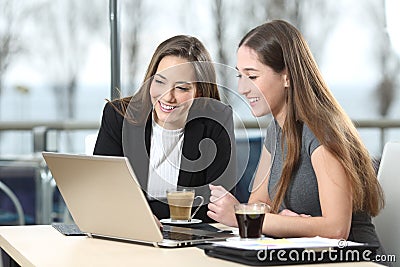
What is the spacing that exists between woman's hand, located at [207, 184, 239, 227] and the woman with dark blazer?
0.18ft

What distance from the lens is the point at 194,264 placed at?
167 cm

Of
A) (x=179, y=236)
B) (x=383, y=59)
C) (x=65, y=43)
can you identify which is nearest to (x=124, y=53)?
(x=65, y=43)

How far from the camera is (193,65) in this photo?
2236 mm

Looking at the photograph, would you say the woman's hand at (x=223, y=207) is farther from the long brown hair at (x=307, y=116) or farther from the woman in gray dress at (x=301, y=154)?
the long brown hair at (x=307, y=116)

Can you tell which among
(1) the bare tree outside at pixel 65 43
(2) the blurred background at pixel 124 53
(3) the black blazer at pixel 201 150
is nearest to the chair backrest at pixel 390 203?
(3) the black blazer at pixel 201 150

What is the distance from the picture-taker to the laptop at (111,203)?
1857 millimetres

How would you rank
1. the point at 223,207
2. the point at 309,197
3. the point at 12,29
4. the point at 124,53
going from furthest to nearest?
the point at 124,53 < the point at 12,29 < the point at 309,197 < the point at 223,207

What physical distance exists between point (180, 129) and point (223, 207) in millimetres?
361

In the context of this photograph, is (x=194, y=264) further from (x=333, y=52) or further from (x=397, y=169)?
(x=333, y=52)

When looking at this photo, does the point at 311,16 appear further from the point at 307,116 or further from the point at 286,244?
the point at 286,244

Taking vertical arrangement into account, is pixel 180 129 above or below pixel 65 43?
below

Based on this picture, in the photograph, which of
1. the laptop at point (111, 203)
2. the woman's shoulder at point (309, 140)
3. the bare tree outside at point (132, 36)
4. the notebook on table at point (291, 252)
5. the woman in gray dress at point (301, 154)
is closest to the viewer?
Answer: the notebook on table at point (291, 252)

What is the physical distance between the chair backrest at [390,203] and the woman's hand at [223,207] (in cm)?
49

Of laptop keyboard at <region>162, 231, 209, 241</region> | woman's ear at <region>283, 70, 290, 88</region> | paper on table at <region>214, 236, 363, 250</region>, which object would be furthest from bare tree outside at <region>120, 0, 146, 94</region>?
paper on table at <region>214, 236, 363, 250</region>
